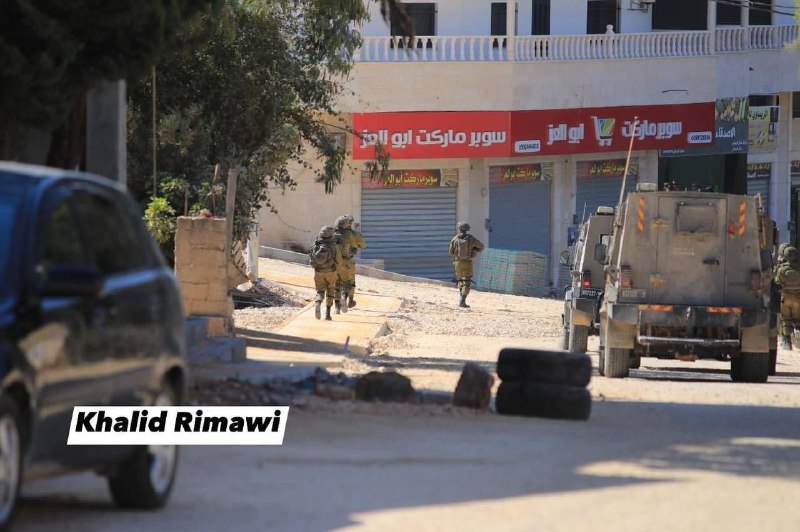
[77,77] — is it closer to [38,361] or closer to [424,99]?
[38,361]

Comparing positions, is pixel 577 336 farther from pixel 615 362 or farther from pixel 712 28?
pixel 712 28

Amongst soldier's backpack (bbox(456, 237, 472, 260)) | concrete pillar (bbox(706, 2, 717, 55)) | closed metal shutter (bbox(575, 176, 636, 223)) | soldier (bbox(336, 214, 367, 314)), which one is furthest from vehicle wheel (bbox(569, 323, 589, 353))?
concrete pillar (bbox(706, 2, 717, 55))

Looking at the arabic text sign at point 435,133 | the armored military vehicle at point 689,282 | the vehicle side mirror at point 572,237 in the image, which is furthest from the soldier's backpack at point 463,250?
the armored military vehicle at point 689,282

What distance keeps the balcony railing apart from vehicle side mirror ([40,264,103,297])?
2936 cm

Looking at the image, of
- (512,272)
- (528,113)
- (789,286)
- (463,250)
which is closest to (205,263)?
(789,286)

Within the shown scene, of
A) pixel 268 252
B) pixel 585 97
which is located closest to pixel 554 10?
pixel 585 97

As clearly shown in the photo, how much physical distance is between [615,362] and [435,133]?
20.0 m

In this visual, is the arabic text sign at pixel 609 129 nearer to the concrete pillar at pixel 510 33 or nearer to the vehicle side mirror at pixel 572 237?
the concrete pillar at pixel 510 33

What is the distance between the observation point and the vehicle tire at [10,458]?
5.43 metres

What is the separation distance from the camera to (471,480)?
8.27 metres

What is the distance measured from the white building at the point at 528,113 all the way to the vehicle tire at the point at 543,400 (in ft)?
77.9

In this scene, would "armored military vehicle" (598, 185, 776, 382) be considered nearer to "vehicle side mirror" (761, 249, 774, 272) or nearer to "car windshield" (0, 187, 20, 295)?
"vehicle side mirror" (761, 249, 774, 272)

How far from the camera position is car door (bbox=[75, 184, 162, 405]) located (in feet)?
20.7

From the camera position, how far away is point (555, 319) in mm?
29703
